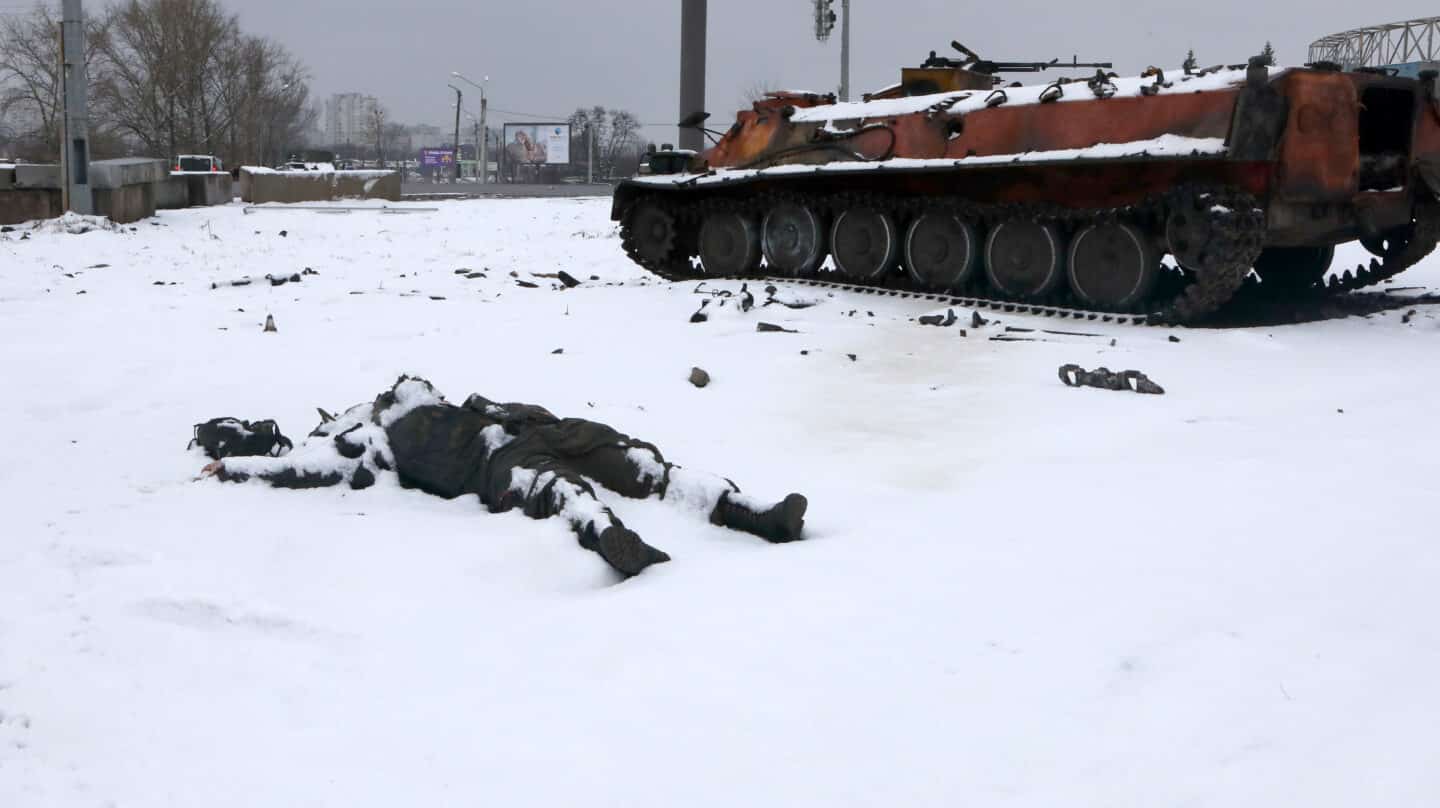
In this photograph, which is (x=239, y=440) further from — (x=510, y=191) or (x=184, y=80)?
(x=184, y=80)

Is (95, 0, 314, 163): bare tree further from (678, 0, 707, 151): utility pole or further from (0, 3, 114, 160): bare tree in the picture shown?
(678, 0, 707, 151): utility pole

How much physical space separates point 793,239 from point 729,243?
39.1 inches

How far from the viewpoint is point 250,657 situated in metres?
3.70

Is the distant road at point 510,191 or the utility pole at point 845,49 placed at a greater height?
the utility pole at point 845,49

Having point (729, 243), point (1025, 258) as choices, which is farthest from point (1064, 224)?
point (729, 243)

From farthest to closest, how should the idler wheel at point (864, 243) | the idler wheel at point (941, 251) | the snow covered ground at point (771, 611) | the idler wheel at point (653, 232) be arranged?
the idler wheel at point (653, 232), the idler wheel at point (864, 243), the idler wheel at point (941, 251), the snow covered ground at point (771, 611)

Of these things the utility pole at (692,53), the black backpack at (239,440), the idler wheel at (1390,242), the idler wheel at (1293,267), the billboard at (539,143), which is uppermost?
the billboard at (539,143)

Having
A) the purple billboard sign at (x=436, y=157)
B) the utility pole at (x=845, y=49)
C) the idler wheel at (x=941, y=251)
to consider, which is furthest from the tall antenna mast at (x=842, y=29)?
the purple billboard sign at (x=436, y=157)

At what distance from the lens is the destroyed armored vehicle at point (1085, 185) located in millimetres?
10547

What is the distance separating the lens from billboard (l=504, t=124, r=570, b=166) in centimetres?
7088

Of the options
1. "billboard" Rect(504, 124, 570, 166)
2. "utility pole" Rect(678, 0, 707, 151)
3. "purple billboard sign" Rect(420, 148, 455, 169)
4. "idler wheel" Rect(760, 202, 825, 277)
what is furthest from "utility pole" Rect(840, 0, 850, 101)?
"purple billboard sign" Rect(420, 148, 455, 169)

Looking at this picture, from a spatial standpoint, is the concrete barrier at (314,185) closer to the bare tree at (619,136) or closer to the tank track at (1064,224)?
the tank track at (1064,224)

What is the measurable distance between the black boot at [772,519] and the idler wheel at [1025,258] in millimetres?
7498

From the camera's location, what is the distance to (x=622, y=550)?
4.46 m
